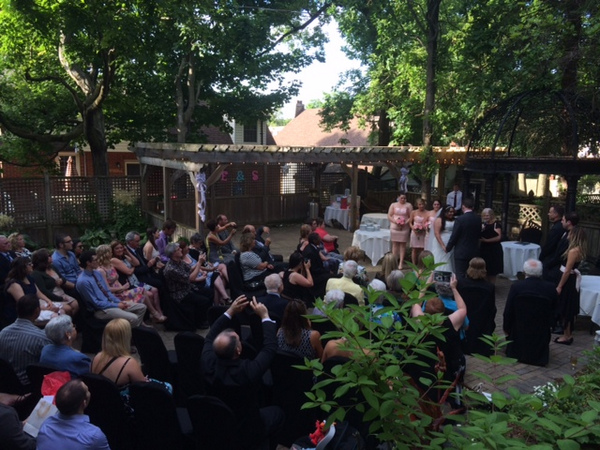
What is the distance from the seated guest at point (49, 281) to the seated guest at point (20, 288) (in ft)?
0.55

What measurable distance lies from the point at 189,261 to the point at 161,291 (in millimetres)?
610

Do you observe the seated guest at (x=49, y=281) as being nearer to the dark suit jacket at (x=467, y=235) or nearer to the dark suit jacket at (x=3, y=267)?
the dark suit jacket at (x=3, y=267)

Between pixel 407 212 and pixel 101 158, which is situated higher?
pixel 101 158

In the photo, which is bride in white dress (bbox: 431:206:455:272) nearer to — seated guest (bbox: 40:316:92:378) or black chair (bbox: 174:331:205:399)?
black chair (bbox: 174:331:205:399)

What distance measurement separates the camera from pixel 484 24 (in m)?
12.0

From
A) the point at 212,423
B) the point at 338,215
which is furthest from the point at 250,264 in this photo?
the point at 338,215

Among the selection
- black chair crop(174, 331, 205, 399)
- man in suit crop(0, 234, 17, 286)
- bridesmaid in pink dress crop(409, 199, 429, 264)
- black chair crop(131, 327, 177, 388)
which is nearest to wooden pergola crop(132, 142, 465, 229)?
bridesmaid in pink dress crop(409, 199, 429, 264)

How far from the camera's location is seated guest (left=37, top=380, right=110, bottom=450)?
9.93ft

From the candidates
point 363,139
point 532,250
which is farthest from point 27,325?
point 363,139

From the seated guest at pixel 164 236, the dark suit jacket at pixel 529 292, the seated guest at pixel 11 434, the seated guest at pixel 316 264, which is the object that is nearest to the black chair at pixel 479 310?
the dark suit jacket at pixel 529 292

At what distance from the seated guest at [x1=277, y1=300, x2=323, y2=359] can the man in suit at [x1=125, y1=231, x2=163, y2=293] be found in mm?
3742

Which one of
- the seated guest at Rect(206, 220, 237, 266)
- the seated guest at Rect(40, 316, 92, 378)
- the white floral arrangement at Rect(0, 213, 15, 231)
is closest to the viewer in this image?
the seated guest at Rect(40, 316, 92, 378)

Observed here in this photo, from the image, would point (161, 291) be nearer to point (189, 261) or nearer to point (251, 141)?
point (189, 261)

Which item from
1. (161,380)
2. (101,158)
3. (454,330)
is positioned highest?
(101,158)
